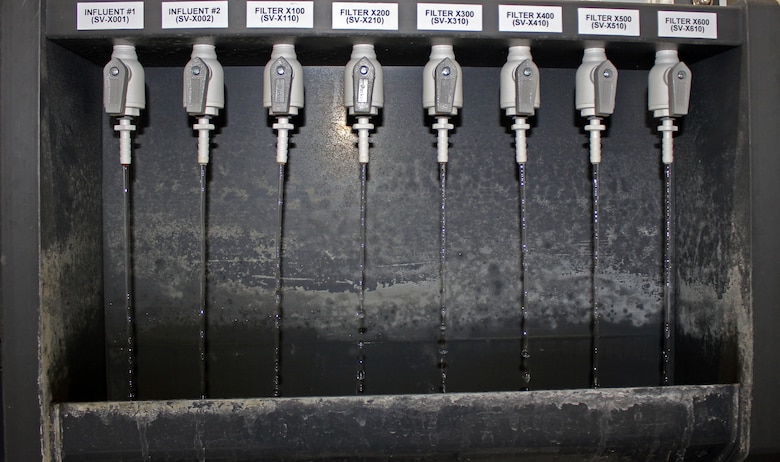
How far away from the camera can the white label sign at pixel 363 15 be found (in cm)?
104

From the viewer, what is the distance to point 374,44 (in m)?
1.10

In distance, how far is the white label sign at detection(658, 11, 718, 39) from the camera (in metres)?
1.09

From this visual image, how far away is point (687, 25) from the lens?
1.09 m

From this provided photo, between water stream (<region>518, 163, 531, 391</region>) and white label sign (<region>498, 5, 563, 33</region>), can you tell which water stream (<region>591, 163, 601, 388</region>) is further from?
white label sign (<region>498, 5, 563, 33</region>)

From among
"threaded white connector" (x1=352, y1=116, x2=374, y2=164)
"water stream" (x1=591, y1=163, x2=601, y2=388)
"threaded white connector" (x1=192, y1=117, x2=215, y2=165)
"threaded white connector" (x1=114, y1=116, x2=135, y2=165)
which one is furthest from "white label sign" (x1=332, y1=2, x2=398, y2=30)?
"water stream" (x1=591, y1=163, x2=601, y2=388)

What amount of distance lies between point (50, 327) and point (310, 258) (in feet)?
1.60

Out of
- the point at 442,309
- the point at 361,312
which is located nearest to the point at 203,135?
the point at 361,312

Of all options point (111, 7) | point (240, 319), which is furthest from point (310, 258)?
point (111, 7)

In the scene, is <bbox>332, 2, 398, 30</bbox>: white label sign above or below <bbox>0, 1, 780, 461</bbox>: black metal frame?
above

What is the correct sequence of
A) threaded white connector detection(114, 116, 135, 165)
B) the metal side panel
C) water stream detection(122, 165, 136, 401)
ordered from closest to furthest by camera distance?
1. the metal side panel
2. threaded white connector detection(114, 116, 135, 165)
3. water stream detection(122, 165, 136, 401)

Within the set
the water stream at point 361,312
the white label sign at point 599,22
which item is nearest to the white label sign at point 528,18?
the white label sign at point 599,22

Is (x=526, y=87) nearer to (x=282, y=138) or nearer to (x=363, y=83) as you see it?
(x=363, y=83)

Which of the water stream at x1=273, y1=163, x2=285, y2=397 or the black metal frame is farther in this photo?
the water stream at x1=273, y1=163, x2=285, y2=397

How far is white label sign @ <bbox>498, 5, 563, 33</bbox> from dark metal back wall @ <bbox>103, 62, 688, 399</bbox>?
0.76ft
